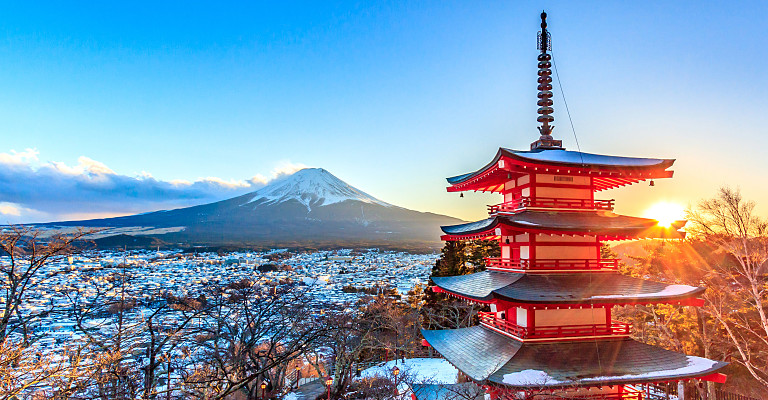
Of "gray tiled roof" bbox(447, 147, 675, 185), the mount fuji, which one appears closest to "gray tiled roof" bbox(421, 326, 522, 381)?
"gray tiled roof" bbox(447, 147, 675, 185)

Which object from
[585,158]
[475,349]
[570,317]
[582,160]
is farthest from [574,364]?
[585,158]

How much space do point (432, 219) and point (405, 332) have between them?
117388 mm

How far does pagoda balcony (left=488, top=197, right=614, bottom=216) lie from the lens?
11820 mm

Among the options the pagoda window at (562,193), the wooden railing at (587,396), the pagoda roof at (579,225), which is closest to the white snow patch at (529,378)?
the wooden railing at (587,396)

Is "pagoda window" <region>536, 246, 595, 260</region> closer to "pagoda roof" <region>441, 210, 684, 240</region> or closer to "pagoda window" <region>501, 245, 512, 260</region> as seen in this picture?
"pagoda roof" <region>441, 210, 684, 240</region>

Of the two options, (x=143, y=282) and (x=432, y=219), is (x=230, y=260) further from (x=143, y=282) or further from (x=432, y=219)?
(x=432, y=219)

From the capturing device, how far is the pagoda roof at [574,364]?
9.41 meters

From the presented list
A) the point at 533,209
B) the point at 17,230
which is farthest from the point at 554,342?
the point at 17,230

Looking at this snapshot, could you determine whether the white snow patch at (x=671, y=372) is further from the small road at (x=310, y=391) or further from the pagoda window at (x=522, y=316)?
the small road at (x=310, y=391)

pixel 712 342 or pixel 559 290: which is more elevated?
pixel 559 290

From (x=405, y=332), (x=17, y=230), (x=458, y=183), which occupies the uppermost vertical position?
(x=458, y=183)

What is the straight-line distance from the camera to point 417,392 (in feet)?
45.1

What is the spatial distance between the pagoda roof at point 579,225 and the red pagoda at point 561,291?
1.2 inches

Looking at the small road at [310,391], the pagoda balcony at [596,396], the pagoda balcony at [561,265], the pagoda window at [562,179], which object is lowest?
the small road at [310,391]
